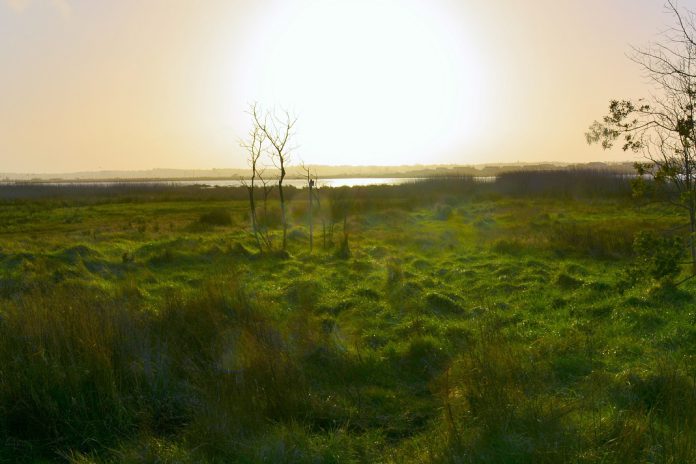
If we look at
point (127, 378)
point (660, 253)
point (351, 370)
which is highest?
point (660, 253)

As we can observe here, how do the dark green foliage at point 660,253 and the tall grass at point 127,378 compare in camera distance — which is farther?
the dark green foliage at point 660,253

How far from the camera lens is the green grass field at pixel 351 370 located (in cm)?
466

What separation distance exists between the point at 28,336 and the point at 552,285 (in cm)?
1015

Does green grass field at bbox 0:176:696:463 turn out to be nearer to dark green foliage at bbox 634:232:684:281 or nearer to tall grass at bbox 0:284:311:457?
tall grass at bbox 0:284:311:457

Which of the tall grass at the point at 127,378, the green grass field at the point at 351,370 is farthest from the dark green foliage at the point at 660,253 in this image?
the tall grass at the point at 127,378

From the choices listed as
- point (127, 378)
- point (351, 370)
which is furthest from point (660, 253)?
point (127, 378)

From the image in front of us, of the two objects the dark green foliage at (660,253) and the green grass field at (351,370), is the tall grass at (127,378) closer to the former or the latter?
the green grass field at (351,370)

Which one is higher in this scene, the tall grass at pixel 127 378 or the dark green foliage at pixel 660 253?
the dark green foliage at pixel 660 253

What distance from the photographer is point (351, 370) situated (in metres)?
7.08

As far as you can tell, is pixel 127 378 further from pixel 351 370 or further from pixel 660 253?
pixel 660 253

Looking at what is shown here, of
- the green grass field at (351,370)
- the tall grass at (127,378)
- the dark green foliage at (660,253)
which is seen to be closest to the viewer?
the green grass field at (351,370)

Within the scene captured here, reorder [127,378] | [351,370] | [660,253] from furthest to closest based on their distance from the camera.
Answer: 1. [351,370]
2. [660,253]
3. [127,378]

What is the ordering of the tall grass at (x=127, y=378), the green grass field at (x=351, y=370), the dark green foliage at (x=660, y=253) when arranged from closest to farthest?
1. the green grass field at (x=351, y=370)
2. the tall grass at (x=127, y=378)
3. the dark green foliage at (x=660, y=253)

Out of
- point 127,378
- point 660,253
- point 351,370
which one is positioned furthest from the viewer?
point 351,370
